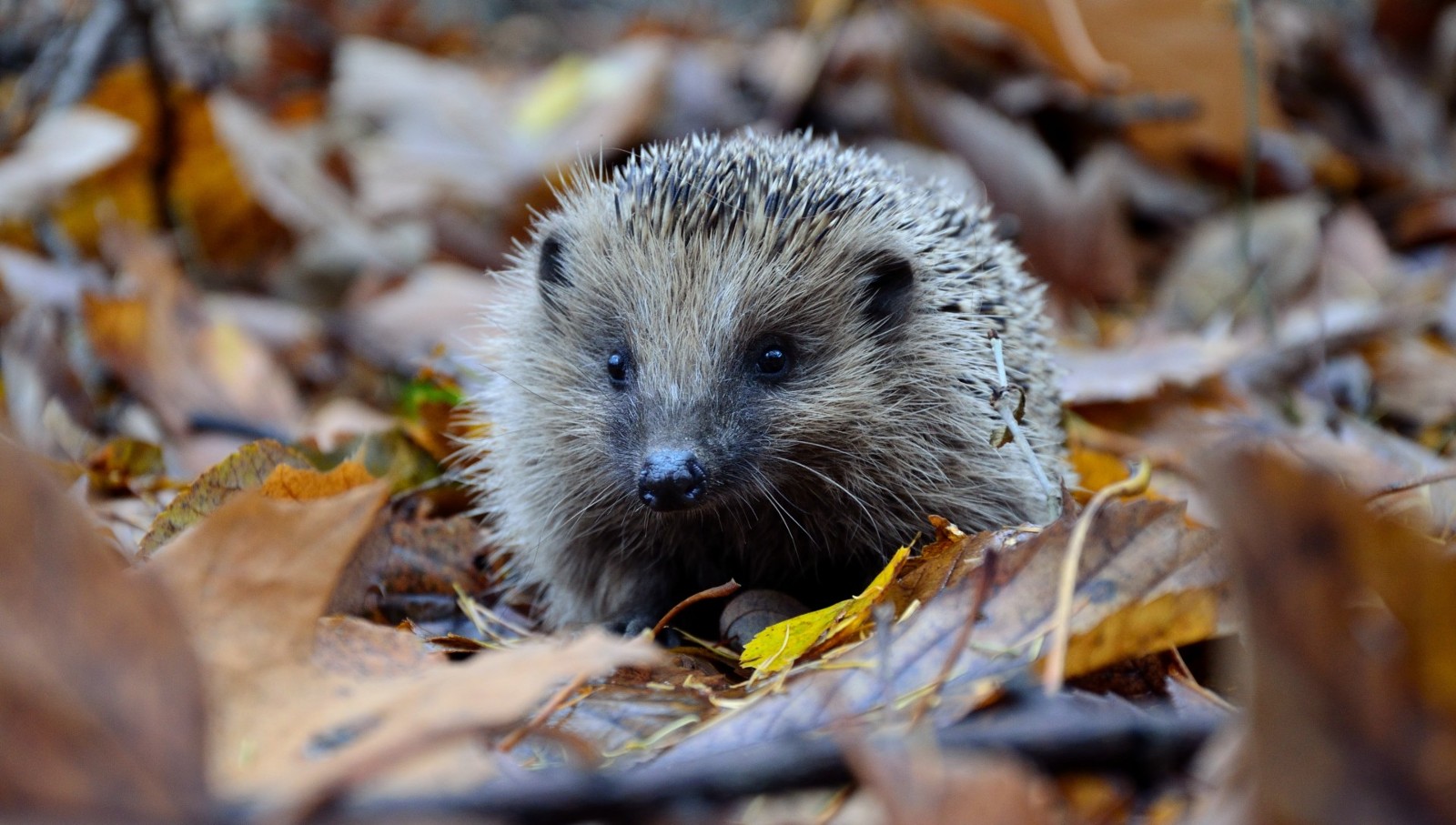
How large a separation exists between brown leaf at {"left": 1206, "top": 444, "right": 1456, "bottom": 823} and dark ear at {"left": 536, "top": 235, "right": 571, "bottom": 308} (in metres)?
2.23

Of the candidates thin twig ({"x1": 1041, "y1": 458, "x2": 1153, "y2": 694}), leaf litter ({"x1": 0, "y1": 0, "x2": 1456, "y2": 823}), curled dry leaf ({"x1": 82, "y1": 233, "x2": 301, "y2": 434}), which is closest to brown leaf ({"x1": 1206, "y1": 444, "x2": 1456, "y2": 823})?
leaf litter ({"x1": 0, "y1": 0, "x2": 1456, "y2": 823})

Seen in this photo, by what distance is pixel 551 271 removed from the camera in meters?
3.22

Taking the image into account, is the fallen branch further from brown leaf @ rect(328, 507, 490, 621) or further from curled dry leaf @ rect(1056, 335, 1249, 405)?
curled dry leaf @ rect(1056, 335, 1249, 405)

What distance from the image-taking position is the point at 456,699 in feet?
4.87

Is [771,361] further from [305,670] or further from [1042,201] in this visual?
[1042,201]

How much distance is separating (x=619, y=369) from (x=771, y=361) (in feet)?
1.20

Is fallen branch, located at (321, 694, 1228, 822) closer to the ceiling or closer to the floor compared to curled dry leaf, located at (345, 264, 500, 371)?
closer to the ceiling

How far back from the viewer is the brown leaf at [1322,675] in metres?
1.15

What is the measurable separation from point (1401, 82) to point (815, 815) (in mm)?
7059

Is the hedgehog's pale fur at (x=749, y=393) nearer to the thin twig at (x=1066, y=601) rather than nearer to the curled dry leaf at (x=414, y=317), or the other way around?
the thin twig at (x=1066, y=601)

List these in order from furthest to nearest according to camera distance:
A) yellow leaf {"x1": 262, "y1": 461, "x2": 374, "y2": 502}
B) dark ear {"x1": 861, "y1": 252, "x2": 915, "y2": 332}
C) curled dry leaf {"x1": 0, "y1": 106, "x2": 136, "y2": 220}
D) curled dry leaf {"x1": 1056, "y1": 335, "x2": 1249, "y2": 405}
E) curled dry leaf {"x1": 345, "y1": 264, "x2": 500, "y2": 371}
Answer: curled dry leaf {"x1": 345, "y1": 264, "x2": 500, "y2": 371}
curled dry leaf {"x1": 0, "y1": 106, "x2": 136, "y2": 220}
curled dry leaf {"x1": 1056, "y1": 335, "x2": 1249, "y2": 405}
dark ear {"x1": 861, "y1": 252, "x2": 915, "y2": 332}
yellow leaf {"x1": 262, "y1": 461, "x2": 374, "y2": 502}

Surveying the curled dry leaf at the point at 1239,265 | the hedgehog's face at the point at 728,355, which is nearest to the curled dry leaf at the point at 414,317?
the hedgehog's face at the point at 728,355

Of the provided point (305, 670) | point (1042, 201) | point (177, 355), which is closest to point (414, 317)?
point (177, 355)

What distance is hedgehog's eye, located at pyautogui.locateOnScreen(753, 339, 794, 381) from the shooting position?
9.45ft
